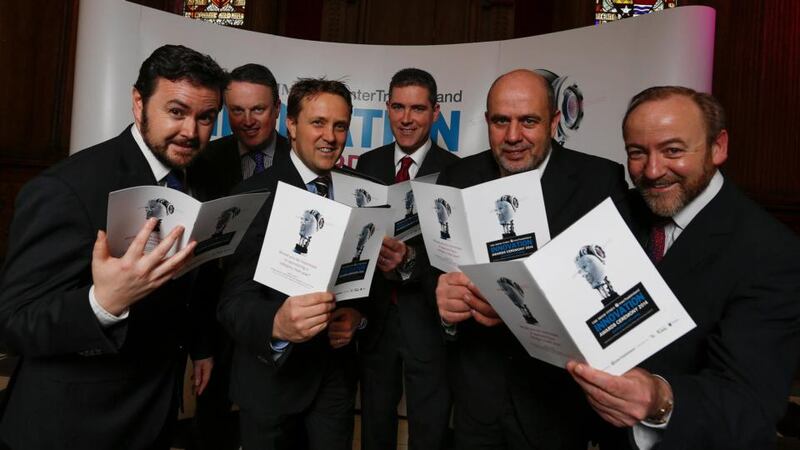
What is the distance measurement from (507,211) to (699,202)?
0.50 meters

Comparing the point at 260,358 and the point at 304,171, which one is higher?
the point at 304,171

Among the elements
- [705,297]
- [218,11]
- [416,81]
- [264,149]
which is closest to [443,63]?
[416,81]

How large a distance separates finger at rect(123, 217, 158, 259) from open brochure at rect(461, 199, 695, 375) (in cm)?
77

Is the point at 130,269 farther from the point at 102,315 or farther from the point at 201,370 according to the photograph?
the point at 201,370

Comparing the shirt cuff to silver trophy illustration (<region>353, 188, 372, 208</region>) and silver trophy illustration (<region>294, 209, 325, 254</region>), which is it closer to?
silver trophy illustration (<region>294, 209, 325, 254</region>)

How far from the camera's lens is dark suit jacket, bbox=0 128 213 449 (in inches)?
50.7

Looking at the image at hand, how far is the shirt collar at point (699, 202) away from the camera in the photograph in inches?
57.5

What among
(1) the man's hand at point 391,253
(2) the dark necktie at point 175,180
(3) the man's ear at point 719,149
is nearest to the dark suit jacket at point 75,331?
(2) the dark necktie at point 175,180

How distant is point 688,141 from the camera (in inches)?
56.9

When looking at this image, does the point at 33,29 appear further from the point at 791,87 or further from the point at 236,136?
the point at 791,87

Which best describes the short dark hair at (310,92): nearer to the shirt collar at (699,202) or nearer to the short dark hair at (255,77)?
the short dark hair at (255,77)

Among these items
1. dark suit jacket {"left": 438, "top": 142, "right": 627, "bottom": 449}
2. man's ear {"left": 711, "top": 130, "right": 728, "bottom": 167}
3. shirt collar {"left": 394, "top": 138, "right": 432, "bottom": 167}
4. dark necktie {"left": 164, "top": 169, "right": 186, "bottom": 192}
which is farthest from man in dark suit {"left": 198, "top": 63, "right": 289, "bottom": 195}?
man's ear {"left": 711, "top": 130, "right": 728, "bottom": 167}

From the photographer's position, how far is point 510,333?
183 cm

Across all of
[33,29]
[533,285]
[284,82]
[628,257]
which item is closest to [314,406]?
[533,285]
